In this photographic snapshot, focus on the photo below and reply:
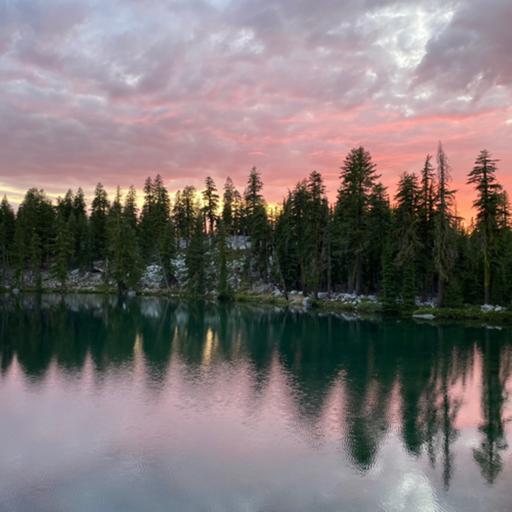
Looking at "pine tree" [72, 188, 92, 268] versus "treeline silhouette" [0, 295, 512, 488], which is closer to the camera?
"treeline silhouette" [0, 295, 512, 488]

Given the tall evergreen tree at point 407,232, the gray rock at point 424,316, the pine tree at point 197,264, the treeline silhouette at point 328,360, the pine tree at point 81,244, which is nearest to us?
the treeline silhouette at point 328,360

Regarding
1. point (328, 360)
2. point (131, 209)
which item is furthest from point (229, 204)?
point (328, 360)

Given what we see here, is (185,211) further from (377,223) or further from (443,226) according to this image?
(443,226)

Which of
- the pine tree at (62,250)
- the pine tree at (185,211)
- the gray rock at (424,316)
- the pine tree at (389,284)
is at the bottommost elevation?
the gray rock at (424,316)

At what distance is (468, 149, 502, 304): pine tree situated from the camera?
5731cm

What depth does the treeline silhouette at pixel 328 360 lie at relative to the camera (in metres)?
22.2

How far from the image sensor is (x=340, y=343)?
146 ft

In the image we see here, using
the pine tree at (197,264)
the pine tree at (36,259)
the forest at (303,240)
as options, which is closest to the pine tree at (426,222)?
the forest at (303,240)

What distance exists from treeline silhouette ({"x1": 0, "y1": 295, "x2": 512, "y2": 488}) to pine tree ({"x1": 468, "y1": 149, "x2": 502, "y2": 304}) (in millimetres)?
10910

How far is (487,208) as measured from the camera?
57.8 metres

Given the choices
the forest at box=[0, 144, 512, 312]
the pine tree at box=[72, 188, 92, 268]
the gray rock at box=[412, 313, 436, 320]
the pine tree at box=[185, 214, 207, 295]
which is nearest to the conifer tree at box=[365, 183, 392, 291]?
the forest at box=[0, 144, 512, 312]

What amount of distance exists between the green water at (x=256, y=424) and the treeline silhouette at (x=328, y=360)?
0.15 meters

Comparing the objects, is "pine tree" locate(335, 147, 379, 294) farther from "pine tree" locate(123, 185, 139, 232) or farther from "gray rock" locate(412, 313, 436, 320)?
"pine tree" locate(123, 185, 139, 232)

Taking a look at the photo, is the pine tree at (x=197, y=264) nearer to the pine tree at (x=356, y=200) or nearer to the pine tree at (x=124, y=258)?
the pine tree at (x=124, y=258)
